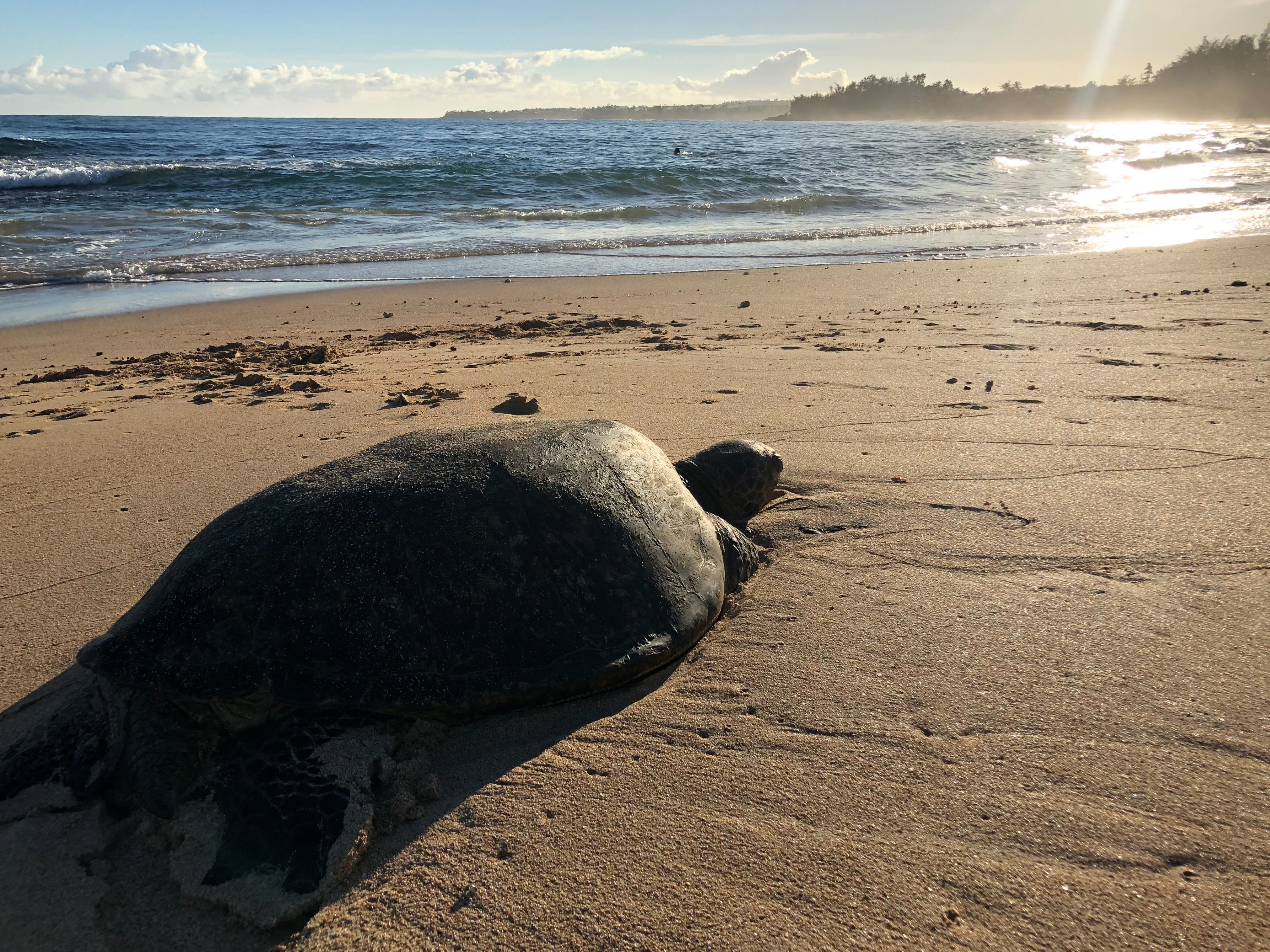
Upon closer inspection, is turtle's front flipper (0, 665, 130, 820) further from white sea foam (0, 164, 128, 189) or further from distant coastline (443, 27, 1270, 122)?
distant coastline (443, 27, 1270, 122)

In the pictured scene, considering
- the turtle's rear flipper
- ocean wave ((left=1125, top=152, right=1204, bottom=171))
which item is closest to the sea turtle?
the turtle's rear flipper

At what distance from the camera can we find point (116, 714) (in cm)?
198

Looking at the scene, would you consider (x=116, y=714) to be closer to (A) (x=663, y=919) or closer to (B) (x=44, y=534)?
(A) (x=663, y=919)

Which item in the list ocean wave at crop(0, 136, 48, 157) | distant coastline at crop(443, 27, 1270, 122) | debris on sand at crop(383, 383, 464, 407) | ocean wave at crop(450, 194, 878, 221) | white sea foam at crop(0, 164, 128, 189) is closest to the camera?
debris on sand at crop(383, 383, 464, 407)

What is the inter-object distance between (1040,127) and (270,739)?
219ft

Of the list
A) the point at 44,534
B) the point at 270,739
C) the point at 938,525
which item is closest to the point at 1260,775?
the point at 938,525

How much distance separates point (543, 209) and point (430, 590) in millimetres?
15225

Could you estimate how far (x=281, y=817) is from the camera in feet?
5.96

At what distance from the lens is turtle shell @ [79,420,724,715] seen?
1.97m

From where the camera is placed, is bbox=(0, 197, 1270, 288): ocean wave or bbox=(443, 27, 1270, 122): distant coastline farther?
bbox=(443, 27, 1270, 122): distant coastline

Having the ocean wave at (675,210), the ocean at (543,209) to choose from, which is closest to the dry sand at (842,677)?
the ocean at (543,209)

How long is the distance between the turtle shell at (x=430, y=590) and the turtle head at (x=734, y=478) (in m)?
0.70

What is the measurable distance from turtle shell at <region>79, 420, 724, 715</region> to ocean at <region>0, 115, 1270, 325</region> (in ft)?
24.5

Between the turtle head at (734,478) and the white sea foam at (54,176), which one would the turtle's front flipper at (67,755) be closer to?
the turtle head at (734,478)
